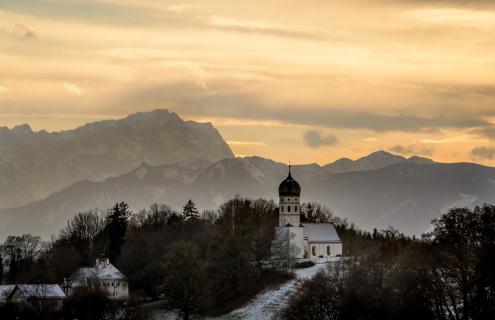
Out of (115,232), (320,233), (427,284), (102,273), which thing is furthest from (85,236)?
(427,284)

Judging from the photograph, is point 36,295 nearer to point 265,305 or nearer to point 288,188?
point 265,305

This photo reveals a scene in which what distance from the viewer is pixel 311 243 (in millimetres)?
146500

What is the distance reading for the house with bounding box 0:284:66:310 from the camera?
128 meters

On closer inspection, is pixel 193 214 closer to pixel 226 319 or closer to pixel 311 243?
pixel 311 243

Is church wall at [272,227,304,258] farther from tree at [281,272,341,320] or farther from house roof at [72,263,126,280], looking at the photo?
tree at [281,272,341,320]

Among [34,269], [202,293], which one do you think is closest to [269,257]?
[202,293]

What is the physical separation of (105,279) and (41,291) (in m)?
14.3

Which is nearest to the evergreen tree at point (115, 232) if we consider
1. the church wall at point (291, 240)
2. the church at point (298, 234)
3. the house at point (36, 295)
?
the house at point (36, 295)

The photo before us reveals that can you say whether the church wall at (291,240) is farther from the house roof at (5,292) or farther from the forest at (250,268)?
the house roof at (5,292)

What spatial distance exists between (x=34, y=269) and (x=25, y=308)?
2642 centimetres

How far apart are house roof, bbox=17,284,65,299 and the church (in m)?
26.9

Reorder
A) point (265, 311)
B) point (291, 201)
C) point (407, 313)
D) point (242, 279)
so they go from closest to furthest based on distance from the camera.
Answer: point (407, 313) < point (265, 311) < point (242, 279) < point (291, 201)

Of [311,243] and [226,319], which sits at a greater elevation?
[311,243]

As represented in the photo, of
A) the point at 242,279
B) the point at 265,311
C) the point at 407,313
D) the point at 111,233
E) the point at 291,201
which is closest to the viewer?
the point at 407,313
